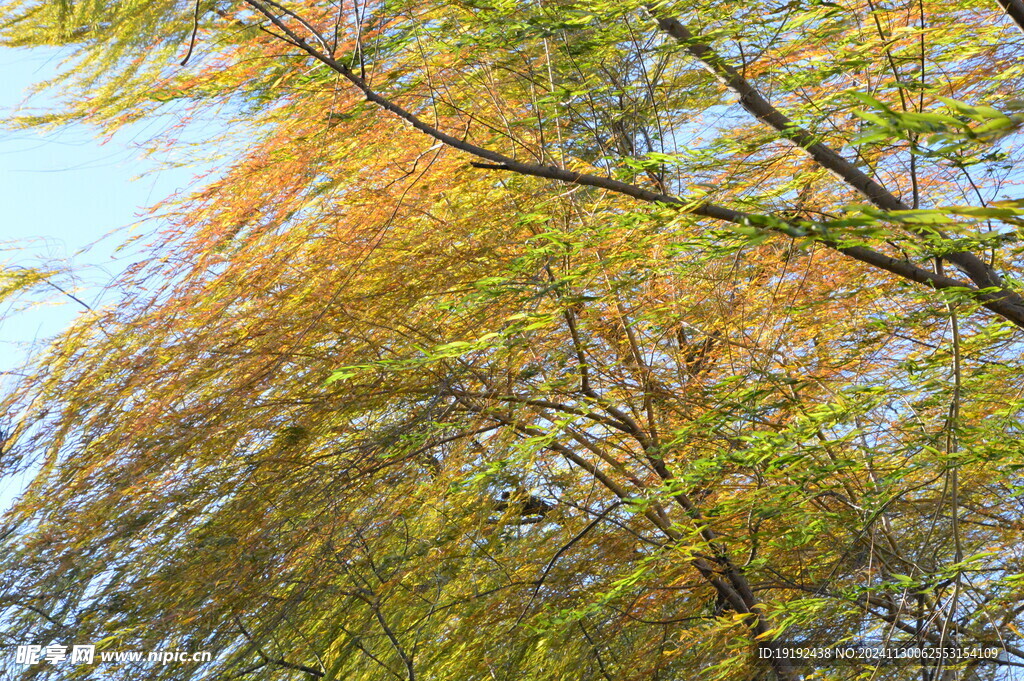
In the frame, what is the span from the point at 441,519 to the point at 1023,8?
7.16 feet

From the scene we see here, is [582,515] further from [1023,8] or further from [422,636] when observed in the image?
[1023,8]

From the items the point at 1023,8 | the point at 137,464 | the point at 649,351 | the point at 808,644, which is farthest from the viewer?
the point at 649,351

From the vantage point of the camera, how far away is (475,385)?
283 centimetres

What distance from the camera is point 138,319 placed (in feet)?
9.12

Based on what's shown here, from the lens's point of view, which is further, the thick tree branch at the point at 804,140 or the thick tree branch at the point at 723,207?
the thick tree branch at the point at 804,140

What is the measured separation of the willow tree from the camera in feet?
7.98

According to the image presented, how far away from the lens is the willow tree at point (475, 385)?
7.98 ft

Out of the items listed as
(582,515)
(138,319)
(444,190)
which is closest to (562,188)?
(444,190)

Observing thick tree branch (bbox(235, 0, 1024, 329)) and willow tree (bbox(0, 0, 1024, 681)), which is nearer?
thick tree branch (bbox(235, 0, 1024, 329))

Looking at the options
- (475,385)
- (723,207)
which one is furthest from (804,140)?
(475,385)

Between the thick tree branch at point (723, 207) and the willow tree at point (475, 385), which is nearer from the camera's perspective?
the thick tree branch at point (723, 207)

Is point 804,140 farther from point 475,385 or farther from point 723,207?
point 475,385

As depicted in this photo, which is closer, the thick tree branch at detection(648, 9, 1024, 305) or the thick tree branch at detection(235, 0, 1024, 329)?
the thick tree branch at detection(235, 0, 1024, 329)

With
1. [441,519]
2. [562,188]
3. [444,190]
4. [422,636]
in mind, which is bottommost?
[422,636]
